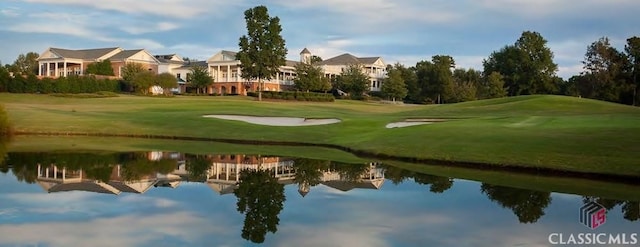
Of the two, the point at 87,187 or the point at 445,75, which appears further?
the point at 445,75

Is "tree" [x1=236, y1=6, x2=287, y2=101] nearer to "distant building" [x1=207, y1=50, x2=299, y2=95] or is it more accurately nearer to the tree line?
the tree line

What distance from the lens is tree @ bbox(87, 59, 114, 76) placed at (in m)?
112

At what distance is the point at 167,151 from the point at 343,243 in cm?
1968

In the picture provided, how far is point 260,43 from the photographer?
275 ft

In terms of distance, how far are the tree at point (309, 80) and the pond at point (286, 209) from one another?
83.1 meters

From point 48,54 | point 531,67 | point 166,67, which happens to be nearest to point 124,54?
point 166,67

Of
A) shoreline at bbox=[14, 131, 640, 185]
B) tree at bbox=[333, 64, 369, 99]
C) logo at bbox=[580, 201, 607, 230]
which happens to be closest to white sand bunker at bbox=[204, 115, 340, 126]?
shoreline at bbox=[14, 131, 640, 185]

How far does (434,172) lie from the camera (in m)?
22.0

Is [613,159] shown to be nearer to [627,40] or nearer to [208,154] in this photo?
[208,154]

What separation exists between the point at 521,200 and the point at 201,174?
34.1 feet

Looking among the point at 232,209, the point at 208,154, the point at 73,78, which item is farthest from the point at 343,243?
the point at 73,78

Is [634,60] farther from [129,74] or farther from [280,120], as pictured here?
[129,74]

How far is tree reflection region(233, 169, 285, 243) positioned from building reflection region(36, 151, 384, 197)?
38cm

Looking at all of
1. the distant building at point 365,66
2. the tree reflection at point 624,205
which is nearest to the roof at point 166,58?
the distant building at point 365,66
